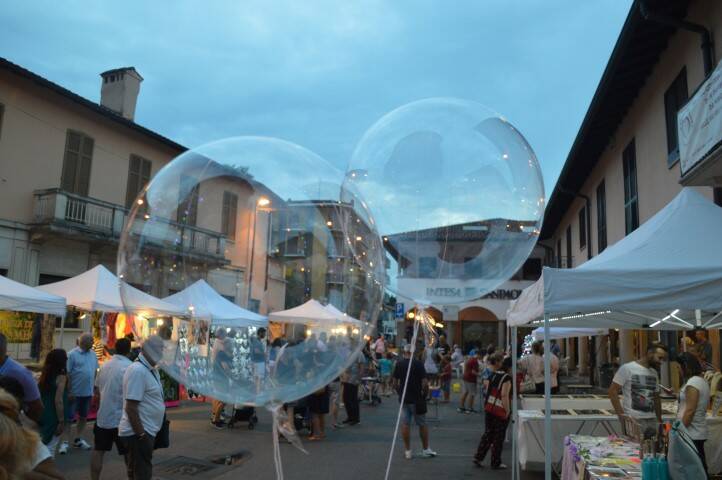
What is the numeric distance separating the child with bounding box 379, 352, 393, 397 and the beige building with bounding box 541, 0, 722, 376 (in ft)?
23.7

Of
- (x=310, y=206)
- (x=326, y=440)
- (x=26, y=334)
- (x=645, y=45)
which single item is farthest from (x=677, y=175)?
(x=26, y=334)

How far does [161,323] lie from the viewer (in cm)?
290

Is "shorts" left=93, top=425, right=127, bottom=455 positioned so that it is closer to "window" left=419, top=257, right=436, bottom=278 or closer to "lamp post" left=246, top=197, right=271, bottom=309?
"window" left=419, top=257, right=436, bottom=278

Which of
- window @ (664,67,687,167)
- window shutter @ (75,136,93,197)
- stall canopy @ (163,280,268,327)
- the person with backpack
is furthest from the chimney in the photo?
stall canopy @ (163,280,268,327)

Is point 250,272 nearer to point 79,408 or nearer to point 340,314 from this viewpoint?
point 340,314

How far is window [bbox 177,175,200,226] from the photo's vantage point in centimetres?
289

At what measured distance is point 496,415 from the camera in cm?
778

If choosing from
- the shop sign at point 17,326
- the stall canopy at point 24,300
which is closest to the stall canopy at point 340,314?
the stall canopy at point 24,300

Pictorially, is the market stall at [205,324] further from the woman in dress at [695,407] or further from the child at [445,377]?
the child at [445,377]

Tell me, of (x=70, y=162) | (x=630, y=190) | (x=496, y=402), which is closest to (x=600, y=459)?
(x=496, y=402)

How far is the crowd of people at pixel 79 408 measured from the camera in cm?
204

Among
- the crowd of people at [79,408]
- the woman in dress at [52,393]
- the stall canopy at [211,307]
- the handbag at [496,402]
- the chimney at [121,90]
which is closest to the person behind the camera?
the crowd of people at [79,408]

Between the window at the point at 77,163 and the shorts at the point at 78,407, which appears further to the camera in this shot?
the window at the point at 77,163

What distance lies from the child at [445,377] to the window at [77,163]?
42.1ft
